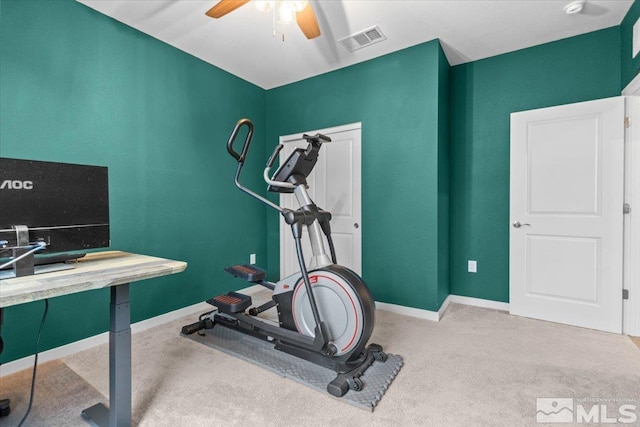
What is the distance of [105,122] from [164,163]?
1.85 feet

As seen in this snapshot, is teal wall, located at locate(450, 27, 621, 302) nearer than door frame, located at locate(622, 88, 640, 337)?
No

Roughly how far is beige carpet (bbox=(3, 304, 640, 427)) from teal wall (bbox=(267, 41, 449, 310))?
0.63 m

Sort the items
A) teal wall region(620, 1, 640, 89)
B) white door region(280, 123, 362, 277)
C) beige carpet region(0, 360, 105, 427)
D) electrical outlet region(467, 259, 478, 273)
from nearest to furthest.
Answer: beige carpet region(0, 360, 105, 427) < teal wall region(620, 1, 640, 89) < electrical outlet region(467, 259, 478, 273) < white door region(280, 123, 362, 277)

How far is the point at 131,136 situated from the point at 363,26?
2.23m

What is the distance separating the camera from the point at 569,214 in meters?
2.82

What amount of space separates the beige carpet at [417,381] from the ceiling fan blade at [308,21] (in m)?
2.29

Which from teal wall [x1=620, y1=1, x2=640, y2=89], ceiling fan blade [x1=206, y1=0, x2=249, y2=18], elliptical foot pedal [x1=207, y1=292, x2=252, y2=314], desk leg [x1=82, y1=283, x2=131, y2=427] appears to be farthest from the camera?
elliptical foot pedal [x1=207, y1=292, x2=252, y2=314]

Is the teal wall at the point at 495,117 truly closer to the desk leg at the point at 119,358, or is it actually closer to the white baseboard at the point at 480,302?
the white baseboard at the point at 480,302

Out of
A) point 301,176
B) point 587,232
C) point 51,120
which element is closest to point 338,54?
point 301,176

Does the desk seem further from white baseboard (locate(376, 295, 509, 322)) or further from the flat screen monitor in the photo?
white baseboard (locate(376, 295, 509, 322))

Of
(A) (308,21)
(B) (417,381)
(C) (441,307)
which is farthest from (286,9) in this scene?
(C) (441,307)

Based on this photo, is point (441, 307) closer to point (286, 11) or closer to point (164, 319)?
point (164, 319)

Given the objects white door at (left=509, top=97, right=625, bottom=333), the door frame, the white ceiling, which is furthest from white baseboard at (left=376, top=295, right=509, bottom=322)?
the white ceiling

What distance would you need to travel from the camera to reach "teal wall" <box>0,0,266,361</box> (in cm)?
211
